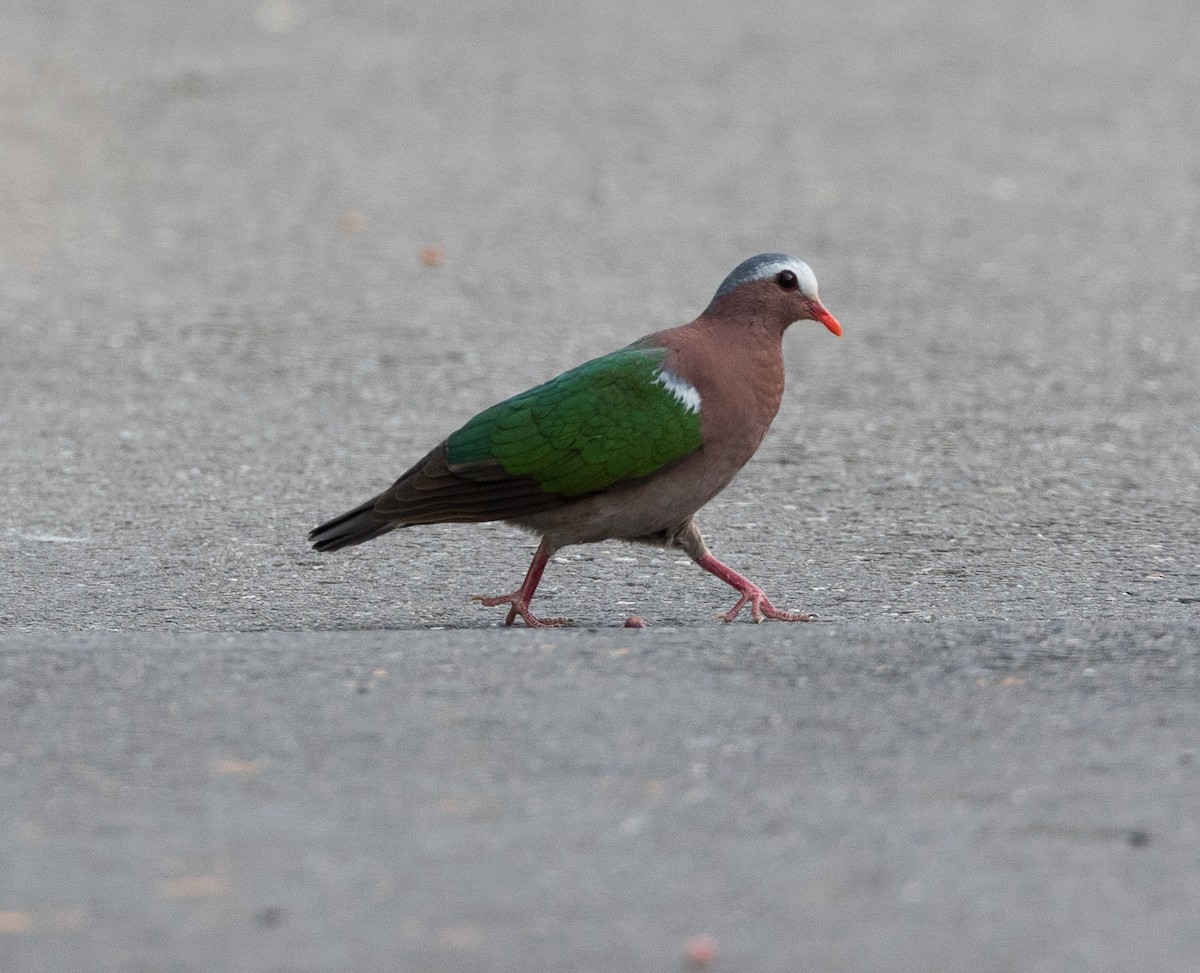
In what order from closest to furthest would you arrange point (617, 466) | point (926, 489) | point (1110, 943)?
1. point (1110, 943)
2. point (617, 466)
3. point (926, 489)

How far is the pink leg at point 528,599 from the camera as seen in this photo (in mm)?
5629

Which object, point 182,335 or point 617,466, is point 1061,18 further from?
point 617,466

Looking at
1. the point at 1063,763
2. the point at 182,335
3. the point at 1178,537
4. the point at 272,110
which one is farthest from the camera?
the point at 272,110

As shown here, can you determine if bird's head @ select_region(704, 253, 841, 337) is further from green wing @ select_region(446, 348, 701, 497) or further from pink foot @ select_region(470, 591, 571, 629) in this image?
pink foot @ select_region(470, 591, 571, 629)

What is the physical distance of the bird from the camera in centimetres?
556

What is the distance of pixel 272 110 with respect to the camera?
14305 millimetres

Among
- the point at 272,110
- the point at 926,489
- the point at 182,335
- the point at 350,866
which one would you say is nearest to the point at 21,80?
the point at 272,110

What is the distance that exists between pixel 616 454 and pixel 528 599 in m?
0.52

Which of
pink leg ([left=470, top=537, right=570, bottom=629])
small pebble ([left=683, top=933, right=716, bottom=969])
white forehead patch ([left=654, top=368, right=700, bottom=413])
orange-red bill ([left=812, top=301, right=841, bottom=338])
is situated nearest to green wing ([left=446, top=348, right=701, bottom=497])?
white forehead patch ([left=654, top=368, right=700, bottom=413])

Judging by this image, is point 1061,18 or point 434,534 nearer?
point 434,534

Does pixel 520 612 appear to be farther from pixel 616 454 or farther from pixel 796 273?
pixel 796 273

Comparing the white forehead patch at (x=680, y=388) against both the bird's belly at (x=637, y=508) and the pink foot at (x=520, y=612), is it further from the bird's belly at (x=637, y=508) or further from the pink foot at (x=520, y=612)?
the pink foot at (x=520, y=612)

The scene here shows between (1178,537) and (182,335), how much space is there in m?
5.06

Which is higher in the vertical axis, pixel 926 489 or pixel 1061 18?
pixel 1061 18
